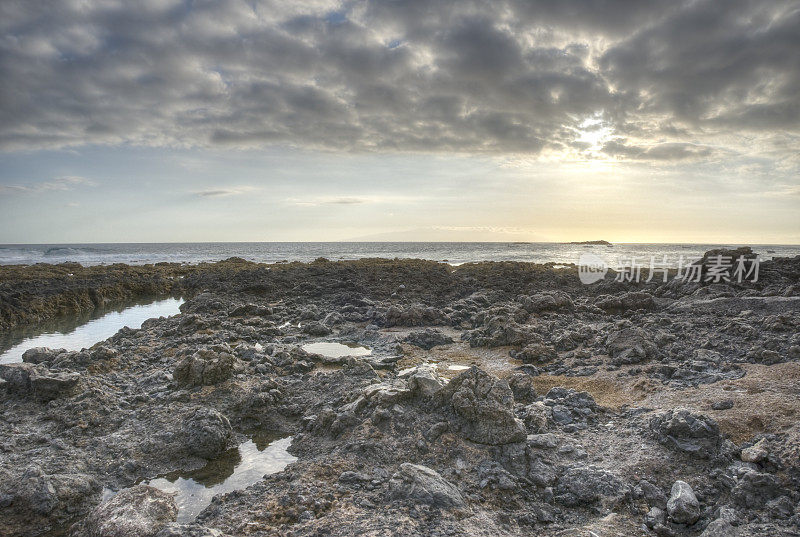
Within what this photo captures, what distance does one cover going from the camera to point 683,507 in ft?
13.2

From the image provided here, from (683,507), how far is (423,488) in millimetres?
2493

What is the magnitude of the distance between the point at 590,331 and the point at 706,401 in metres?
5.18

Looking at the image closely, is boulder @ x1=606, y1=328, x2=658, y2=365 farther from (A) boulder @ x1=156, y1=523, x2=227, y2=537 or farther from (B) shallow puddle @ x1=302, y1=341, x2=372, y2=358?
(A) boulder @ x1=156, y1=523, x2=227, y2=537

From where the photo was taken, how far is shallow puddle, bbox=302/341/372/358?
36.5 feet

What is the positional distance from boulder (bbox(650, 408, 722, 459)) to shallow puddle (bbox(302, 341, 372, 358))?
23.7 ft

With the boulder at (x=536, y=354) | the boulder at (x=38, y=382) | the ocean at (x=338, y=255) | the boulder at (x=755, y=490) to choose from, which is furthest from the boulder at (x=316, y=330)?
the ocean at (x=338, y=255)

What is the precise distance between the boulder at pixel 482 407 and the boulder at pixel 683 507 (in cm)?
163

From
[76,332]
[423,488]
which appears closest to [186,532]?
[423,488]

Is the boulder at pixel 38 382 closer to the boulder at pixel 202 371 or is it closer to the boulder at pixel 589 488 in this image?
the boulder at pixel 202 371

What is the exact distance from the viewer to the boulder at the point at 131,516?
4.01 metres

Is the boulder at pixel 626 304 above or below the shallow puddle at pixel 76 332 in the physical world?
above

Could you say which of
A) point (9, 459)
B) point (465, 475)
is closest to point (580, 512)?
point (465, 475)

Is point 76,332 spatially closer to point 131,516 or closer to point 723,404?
point 131,516

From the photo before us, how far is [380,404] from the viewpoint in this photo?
6062 mm
